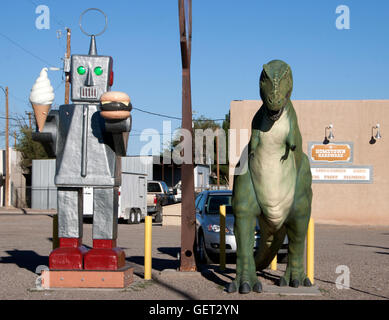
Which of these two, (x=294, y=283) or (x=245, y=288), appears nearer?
(x=245, y=288)

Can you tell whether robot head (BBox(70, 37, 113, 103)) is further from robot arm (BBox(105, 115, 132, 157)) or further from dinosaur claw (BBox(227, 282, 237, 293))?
dinosaur claw (BBox(227, 282, 237, 293))

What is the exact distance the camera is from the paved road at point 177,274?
7.83 meters

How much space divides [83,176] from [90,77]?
4.96 ft

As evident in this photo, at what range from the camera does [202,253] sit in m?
11.7

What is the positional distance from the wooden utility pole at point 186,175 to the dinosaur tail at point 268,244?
4.92 feet

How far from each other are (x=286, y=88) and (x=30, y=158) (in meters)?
34.4

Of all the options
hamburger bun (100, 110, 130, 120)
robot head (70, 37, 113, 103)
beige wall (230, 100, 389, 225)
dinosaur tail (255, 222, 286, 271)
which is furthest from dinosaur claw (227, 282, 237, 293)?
beige wall (230, 100, 389, 225)

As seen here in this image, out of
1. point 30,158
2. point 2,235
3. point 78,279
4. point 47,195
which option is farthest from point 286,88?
point 30,158

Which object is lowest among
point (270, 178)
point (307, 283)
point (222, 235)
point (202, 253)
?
point (202, 253)

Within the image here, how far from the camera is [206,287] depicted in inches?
333

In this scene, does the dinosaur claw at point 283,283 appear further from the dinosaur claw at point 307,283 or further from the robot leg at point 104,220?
the robot leg at point 104,220

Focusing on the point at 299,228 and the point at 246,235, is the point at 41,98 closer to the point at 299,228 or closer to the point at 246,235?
the point at 246,235

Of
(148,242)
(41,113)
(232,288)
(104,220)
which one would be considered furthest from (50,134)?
(232,288)
